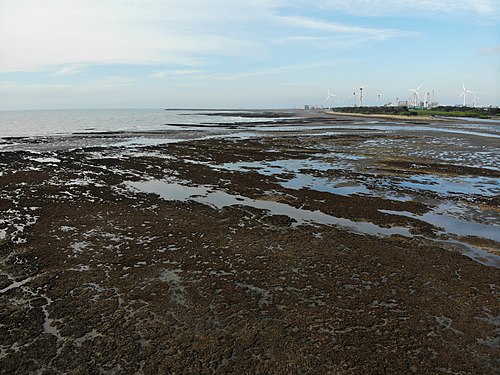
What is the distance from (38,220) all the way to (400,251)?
12.4 m

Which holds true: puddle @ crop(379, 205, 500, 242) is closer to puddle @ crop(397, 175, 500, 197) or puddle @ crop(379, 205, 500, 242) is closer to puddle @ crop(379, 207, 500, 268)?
puddle @ crop(379, 207, 500, 268)

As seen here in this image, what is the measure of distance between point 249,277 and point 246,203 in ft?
→ 23.3

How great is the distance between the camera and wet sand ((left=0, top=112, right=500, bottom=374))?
21.2 feet

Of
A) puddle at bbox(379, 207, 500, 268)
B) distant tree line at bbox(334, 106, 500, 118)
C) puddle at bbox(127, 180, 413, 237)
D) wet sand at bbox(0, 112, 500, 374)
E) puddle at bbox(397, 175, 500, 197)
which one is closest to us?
wet sand at bbox(0, 112, 500, 374)

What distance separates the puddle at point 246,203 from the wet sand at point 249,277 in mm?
101

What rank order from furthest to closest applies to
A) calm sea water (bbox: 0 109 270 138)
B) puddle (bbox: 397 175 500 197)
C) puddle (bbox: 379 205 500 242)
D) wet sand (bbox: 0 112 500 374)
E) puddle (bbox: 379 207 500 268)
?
calm sea water (bbox: 0 109 270 138)
puddle (bbox: 397 175 500 197)
puddle (bbox: 379 205 500 242)
puddle (bbox: 379 207 500 268)
wet sand (bbox: 0 112 500 374)

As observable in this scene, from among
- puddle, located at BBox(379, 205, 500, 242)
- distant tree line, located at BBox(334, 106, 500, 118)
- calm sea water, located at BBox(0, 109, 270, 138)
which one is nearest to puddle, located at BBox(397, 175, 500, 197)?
puddle, located at BBox(379, 205, 500, 242)

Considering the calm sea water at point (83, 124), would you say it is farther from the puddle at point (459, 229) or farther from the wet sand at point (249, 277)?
the puddle at point (459, 229)

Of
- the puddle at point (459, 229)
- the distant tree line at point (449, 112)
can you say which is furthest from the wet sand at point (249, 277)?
the distant tree line at point (449, 112)

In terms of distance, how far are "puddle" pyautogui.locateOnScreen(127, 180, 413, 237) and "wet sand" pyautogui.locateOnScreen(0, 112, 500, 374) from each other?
0.33 feet

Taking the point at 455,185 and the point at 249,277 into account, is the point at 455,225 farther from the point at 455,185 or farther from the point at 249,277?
the point at 249,277

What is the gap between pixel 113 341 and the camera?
6.77 m

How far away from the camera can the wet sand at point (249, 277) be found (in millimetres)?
6457

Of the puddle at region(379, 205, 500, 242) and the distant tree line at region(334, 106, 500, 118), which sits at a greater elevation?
the distant tree line at region(334, 106, 500, 118)
